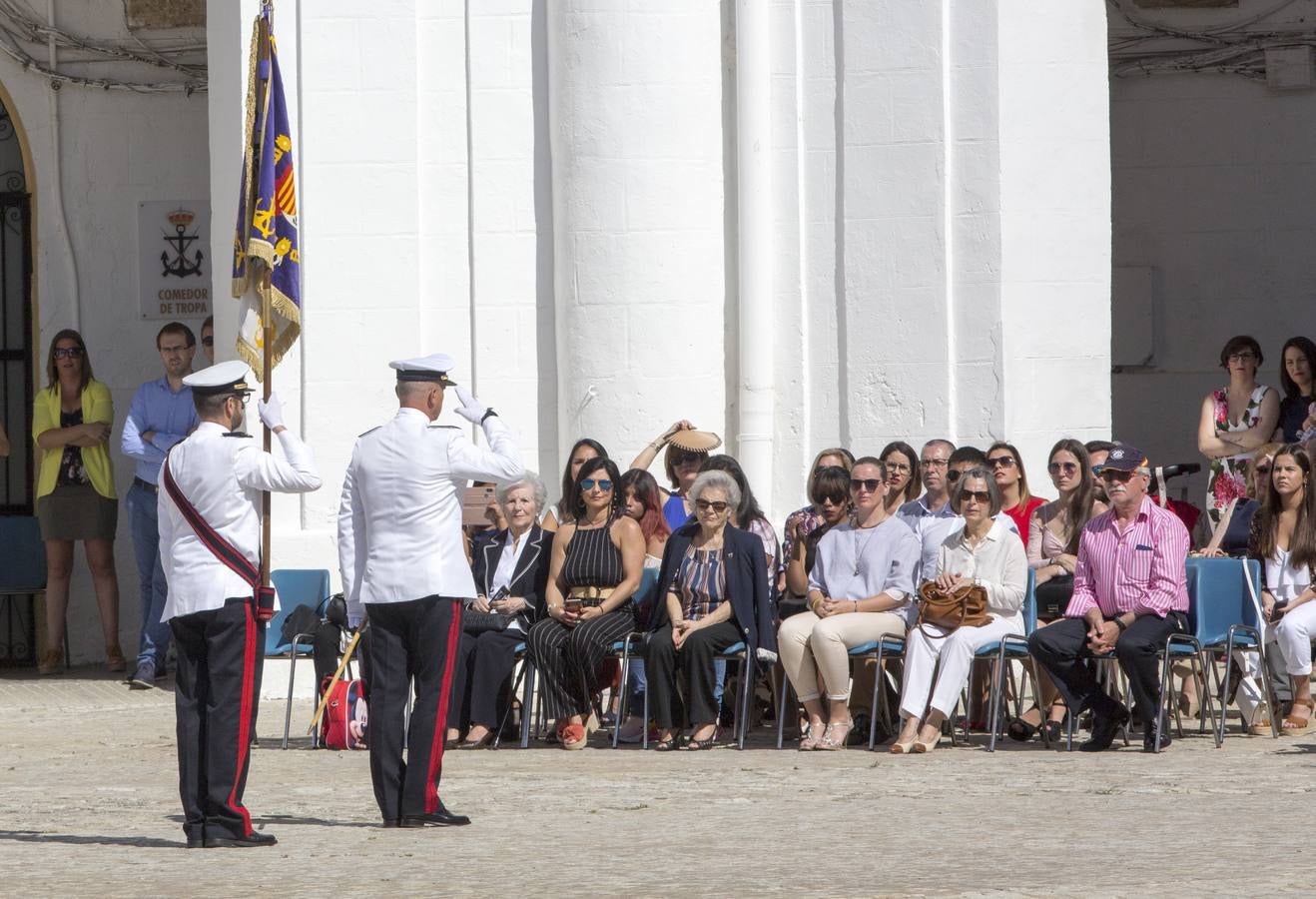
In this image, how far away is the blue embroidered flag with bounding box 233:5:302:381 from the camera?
969 cm

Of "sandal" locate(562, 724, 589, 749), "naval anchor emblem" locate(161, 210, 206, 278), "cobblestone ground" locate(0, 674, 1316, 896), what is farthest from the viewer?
"naval anchor emblem" locate(161, 210, 206, 278)

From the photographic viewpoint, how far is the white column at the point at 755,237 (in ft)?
42.2

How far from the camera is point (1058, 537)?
10.9m

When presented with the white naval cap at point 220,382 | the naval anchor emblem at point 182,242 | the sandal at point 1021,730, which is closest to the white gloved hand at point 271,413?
the white naval cap at point 220,382

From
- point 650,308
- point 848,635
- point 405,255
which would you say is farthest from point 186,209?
point 848,635

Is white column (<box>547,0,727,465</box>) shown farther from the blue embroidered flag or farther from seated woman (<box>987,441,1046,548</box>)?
the blue embroidered flag

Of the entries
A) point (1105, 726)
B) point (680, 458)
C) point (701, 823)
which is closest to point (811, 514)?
point (680, 458)

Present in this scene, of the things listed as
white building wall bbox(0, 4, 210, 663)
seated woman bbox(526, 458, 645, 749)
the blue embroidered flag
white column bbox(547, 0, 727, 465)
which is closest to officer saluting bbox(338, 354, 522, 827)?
the blue embroidered flag

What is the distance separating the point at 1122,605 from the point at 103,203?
25.6 feet

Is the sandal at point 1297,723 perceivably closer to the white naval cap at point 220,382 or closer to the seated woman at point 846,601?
the seated woman at point 846,601

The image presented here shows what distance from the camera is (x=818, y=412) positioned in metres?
12.9

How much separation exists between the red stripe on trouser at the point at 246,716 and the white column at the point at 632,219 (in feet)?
17.6

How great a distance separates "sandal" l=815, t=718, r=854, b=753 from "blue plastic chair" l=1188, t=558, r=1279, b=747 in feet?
5.43

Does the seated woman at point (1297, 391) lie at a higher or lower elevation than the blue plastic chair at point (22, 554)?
higher
